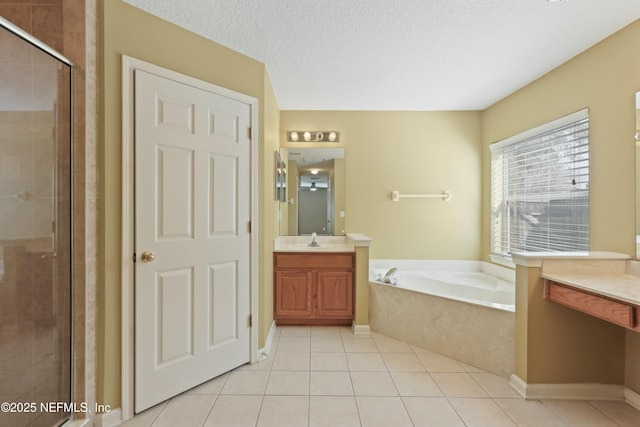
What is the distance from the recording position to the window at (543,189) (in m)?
2.30

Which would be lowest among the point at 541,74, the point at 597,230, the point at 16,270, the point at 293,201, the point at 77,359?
the point at 77,359

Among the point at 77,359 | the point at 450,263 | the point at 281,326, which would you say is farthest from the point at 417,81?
the point at 77,359

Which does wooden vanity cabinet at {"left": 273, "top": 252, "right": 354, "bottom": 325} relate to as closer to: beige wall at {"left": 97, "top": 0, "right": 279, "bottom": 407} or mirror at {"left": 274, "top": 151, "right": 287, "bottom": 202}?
mirror at {"left": 274, "top": 151, "right": 287, "bottom": 202}

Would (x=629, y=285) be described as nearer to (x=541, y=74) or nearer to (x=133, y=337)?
(x=541, y=74)

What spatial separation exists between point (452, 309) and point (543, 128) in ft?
6.20

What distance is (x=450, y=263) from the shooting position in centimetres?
361

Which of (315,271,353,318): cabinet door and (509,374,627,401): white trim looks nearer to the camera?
(509,374,627,401): white trim

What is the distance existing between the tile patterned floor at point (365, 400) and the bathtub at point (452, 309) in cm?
15

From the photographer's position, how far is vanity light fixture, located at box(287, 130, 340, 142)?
3.60 m

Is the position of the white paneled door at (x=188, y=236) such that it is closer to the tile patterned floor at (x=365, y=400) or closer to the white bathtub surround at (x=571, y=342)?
the tile patterned floor at (x=365, y=400)

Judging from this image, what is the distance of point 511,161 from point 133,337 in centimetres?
384

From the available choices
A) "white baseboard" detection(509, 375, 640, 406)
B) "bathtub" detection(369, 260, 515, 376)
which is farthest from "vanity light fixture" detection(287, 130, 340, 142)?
"white baseboard" detection(509, 375, 640, 406)

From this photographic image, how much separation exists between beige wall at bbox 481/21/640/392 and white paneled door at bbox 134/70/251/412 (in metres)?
2.13

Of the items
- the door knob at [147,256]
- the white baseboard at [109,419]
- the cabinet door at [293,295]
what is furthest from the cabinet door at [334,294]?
the white baseboard at [109,419]
